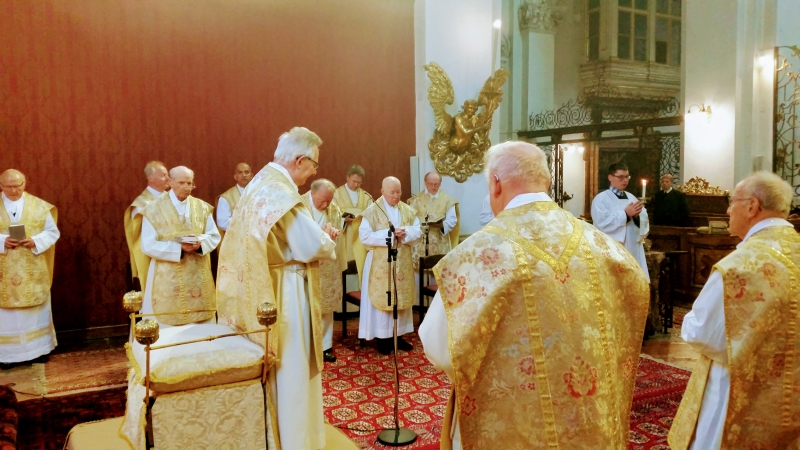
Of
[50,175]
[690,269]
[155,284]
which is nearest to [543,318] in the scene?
[155,284]

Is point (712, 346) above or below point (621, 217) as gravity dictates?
below

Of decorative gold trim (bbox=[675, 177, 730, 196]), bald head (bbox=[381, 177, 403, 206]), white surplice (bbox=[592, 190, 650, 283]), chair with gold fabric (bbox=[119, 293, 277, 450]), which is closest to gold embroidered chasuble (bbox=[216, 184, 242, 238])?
bald head (bbox=[381, 177, 403, 206])

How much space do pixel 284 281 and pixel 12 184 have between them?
4217 mm

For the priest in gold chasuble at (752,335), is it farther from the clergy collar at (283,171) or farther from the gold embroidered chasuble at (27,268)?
the gold embroidered chasuble at (27,268)

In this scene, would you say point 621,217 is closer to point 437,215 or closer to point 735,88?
point 437,215

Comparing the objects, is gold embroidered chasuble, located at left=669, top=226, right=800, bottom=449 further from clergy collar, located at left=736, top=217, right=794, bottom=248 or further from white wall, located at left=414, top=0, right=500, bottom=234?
white wall, located at left=414, top=0, right=500, bottom=234

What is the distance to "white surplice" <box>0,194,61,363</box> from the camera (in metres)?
6.45

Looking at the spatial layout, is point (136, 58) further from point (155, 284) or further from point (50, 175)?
point (155, 284)

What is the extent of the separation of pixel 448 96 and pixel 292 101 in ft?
7.57

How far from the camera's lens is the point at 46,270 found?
263 inches

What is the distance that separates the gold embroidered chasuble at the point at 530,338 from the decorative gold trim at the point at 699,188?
1038 cm

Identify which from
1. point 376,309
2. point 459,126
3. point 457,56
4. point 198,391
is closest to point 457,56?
point 457,56

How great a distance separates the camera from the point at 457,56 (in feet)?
30.8

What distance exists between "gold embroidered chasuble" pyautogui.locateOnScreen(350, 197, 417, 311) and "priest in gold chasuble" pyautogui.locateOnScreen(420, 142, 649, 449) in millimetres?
4442
